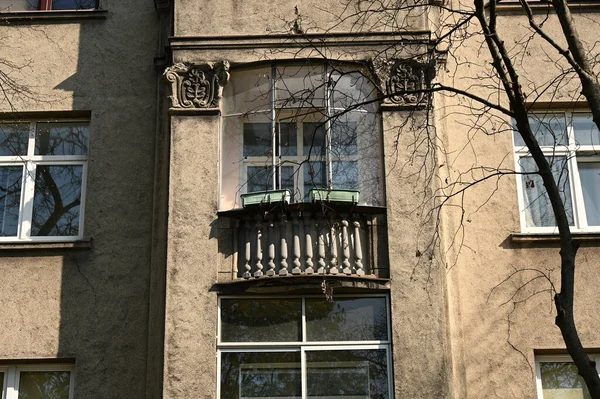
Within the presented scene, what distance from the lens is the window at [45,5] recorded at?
14.4m

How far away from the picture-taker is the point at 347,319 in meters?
11.5

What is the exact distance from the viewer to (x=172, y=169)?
12.1m

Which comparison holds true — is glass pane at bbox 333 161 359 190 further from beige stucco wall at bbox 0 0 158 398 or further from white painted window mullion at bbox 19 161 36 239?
white painted window mullion at bbox 19 161 36 239

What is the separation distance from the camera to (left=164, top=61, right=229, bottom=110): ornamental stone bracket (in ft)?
41.0

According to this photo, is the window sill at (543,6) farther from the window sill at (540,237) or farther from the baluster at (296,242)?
the baluster at (296,242)

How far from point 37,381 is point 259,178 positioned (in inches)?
157

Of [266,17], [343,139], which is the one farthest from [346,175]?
[266,17]

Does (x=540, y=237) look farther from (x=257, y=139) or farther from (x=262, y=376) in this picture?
(x=262, y=376)

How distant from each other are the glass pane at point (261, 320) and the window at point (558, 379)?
10.8 feet

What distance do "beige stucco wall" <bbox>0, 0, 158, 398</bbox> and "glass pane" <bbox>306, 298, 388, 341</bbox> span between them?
7.68ft

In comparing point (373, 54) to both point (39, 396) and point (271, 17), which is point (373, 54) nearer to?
point (271, 17)

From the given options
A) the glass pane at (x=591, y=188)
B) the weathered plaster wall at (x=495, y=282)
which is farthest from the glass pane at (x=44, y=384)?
the glass pane at (x=591, y=188)

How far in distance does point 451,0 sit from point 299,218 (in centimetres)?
428

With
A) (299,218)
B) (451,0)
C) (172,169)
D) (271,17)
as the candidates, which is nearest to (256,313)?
(299,218)
